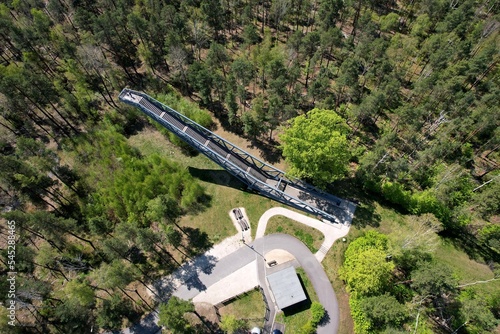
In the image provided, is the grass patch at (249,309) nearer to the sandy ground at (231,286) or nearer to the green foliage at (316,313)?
the sandy ground at (231,286)

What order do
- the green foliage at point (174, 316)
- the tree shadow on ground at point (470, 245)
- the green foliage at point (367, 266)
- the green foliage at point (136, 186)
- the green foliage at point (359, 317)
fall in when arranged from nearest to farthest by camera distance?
1. the green foliage at point (174, 316)
2. the green foliage at point (367, 266)
3. the green foliage at point (359, 317)
4. the green foliage at point (136, 186)
5. the tree shadow on ground at point (470, 245)

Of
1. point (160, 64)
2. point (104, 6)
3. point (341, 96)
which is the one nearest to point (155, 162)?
point (160, 64)

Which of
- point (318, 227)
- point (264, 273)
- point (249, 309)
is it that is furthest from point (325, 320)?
point (318, 227)

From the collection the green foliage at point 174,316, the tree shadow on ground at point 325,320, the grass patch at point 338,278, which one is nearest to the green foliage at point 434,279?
the grass patch at point 338,278

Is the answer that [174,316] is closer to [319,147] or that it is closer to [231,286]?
[231,286]

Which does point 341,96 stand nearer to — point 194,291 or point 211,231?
point 211,231

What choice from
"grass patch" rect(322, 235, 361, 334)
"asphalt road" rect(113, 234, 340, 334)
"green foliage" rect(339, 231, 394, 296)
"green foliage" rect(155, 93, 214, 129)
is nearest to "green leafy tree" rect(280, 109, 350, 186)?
"grass patch" rect(322, 235, 361, 334)
